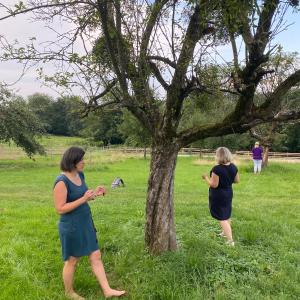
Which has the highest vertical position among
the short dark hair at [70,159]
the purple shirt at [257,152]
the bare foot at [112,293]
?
the short dark hair at [70,159]

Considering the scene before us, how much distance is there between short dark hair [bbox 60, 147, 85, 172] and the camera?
507cm

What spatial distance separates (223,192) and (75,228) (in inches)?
123

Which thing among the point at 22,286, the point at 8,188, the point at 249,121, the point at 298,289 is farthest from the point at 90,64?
the point at 8,188

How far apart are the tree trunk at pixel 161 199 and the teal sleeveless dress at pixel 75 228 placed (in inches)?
51.3

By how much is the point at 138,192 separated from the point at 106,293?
11.6 m

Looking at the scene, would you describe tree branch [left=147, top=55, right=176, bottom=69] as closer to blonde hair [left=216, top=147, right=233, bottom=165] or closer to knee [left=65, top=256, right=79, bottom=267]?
blonde hair [left=216, top=147, right=233, bottom=165]

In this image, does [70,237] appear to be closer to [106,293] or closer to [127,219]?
[106,293]

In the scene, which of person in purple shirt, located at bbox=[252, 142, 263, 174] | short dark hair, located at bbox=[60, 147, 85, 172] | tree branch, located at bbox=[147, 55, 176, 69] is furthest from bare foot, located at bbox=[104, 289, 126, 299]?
person in purple shirt, located at bbox=[252, 142, 263, 174]

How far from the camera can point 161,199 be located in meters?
6.22

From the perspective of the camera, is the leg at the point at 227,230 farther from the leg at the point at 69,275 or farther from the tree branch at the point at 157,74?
the leg at the point at 69,275

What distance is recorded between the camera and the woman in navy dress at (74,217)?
Answer: 16.3ft

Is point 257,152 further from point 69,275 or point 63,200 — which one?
point 63,200

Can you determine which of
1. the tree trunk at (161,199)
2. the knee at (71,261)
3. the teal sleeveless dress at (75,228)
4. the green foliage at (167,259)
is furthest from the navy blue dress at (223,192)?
the knee at (71,261)

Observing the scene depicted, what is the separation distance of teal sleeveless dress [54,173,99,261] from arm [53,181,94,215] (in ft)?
0.21
